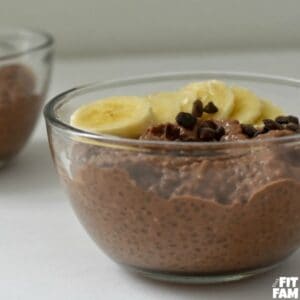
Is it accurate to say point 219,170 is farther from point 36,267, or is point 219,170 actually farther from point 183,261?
point 36,267

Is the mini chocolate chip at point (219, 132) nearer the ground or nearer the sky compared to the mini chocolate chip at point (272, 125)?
nearer the sky

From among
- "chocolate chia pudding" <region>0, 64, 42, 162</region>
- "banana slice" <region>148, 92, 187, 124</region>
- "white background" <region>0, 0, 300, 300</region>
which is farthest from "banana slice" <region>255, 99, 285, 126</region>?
"white background" <region>0, 0, 300, 300</region>

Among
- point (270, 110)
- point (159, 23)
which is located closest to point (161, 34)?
point (159, 23)

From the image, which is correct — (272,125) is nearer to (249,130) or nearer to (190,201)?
(249,130)

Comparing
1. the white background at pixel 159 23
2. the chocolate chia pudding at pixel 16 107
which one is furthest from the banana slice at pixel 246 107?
the white background at pixel 159 23

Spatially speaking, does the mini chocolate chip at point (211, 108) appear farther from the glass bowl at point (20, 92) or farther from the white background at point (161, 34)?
the white background at point (161, 34)

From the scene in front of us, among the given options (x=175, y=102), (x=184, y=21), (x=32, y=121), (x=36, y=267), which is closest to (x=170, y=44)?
(x=184, y=21)
